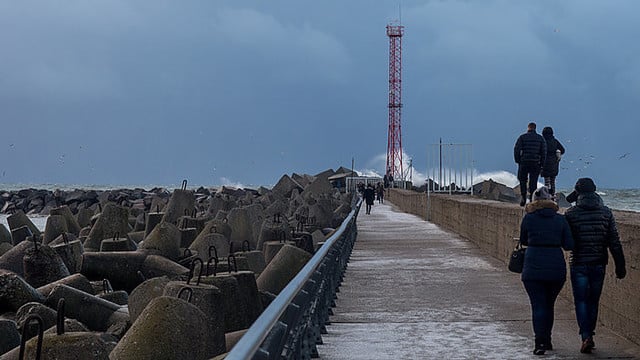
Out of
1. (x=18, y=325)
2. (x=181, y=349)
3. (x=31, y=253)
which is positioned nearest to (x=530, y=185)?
(x=31, y=253)

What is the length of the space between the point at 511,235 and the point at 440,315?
493cm

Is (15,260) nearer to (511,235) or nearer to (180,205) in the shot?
(511,235)

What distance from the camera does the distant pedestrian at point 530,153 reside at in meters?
15.7

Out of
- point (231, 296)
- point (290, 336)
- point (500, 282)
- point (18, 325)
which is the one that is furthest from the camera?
point (500, 282)

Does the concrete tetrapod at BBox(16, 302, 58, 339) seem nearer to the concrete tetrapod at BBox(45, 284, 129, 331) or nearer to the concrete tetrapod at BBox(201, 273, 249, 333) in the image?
the concrete tetrapod at BBox(45, 284, 129, 331)

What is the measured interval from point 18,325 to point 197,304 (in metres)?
2.62

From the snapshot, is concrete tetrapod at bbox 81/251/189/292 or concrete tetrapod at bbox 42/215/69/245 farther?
concrete tetrapod at bbox 42/215/69/245

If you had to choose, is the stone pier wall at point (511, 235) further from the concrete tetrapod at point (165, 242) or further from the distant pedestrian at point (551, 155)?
the concrete tetrapod at point (165, 242)

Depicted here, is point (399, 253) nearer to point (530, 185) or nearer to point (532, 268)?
point (530, 185)

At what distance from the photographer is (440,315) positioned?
431 inches

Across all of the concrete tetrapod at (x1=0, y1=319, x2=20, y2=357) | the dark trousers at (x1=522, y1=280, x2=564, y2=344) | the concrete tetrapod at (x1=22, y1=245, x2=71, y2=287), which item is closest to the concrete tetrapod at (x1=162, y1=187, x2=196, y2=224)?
the concrete tetrapod at (x1=22, y1=245, x2=71, y2=287)

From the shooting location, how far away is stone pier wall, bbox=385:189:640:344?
8.98 metres

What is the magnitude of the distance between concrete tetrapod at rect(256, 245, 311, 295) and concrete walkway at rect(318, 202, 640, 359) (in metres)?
0.67

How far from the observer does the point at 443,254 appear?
18.8 m
